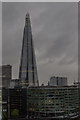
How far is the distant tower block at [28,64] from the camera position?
21.8 metres

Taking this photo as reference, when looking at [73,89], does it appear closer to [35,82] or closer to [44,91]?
[44,91]

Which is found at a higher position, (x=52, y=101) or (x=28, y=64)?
(x=28, y=64)

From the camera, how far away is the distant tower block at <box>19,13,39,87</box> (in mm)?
21786

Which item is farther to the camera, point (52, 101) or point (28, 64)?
point (28, 64)

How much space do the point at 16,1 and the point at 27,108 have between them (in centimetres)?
857

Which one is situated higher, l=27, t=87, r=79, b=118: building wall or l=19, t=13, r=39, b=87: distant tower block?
l=19, t=13, r=39, b=87: distant tower block

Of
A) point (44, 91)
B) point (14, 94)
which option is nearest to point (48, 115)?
point (44, 91)

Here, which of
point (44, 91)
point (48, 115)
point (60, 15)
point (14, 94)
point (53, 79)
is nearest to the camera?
point (60, 15)

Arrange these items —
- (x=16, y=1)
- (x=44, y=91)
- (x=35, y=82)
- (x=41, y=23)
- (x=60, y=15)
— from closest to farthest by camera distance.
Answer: (x=16, y=1) → (x=60, y=15) → (x=41, y=23) → (x=44, y=91) → (x=35, y=82)

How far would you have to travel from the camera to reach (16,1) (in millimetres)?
2014

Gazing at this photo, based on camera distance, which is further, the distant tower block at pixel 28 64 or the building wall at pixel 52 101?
the distant tower block at pixel 28 64

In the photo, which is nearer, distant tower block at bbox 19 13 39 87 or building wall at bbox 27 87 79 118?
building wall at bbox 27 87 79 118

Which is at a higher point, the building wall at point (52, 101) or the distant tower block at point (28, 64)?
the distant tower block at point (28, 64)

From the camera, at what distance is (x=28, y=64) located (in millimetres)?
21906
